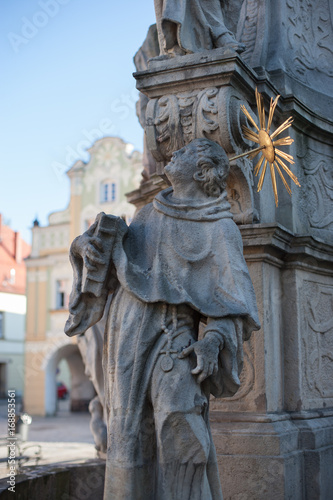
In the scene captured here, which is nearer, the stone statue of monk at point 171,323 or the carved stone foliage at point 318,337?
the stone statue of monk at point 171,323

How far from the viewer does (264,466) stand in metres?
4.64

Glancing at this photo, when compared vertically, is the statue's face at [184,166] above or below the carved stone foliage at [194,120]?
below

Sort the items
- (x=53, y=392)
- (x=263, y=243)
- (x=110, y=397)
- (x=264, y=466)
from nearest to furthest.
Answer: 1. (x=110, y=397)
2. (x=264, y=466)
3. (x=263, y=243)
4. (x=53, y=392)

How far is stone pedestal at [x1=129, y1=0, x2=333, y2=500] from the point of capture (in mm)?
4750

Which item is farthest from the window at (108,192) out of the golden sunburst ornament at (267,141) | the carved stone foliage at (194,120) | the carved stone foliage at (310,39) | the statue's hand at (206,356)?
the statue's hand at (206,356)

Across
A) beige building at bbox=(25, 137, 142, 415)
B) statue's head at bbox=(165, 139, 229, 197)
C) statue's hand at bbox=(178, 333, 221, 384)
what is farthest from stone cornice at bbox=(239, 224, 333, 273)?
beige building at bbox=(25, 137, 142, 415)

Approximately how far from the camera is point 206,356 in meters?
3.25

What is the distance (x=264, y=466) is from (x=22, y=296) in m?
37.3

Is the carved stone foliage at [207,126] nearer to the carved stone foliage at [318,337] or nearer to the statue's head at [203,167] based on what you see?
the carved stone foliage at [318,337]

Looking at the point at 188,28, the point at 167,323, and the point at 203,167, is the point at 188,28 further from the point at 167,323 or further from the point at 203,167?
the point at 167,323

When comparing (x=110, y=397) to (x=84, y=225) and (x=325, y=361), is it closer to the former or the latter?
(x=325, y=361)

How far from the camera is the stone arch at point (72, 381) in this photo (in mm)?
29047

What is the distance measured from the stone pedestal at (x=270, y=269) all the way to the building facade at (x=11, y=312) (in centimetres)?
3394

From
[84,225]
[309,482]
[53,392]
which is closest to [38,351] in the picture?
[53,392]
